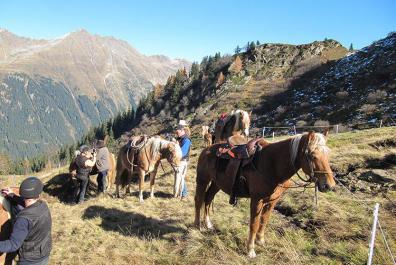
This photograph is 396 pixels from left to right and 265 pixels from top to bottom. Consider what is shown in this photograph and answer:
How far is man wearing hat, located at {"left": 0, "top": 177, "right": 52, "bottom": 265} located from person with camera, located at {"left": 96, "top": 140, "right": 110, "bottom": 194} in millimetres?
8126

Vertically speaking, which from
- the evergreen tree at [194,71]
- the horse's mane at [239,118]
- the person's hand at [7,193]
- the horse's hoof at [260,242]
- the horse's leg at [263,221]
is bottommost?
the horse's hoof at [260,242]

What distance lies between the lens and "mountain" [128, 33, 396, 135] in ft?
179

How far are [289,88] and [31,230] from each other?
3557 inches

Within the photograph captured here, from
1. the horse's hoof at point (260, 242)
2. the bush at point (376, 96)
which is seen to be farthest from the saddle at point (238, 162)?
the bush at point (376, 96)

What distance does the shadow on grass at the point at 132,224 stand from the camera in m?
9.22

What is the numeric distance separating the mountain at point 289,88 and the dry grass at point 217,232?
85.8ft

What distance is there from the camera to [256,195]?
285 inches

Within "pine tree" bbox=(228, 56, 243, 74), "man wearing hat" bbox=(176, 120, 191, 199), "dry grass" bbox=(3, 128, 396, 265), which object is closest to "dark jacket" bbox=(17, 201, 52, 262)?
"dry grass" bbox=(3, 128, 396, 265)

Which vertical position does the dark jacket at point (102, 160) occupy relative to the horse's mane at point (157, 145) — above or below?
below

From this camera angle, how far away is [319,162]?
6.26m

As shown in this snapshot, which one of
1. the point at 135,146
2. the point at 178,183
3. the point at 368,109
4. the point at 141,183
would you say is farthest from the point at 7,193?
the point at 368,109

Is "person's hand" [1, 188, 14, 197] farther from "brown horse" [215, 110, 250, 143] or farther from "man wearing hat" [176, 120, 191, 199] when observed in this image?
"brown horse" [215, 110, 250, 143]

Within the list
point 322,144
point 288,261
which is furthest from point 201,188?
point 322,144

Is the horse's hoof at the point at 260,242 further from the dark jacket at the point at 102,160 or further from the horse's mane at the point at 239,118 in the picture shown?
the dark jacket at the point at 102,160
